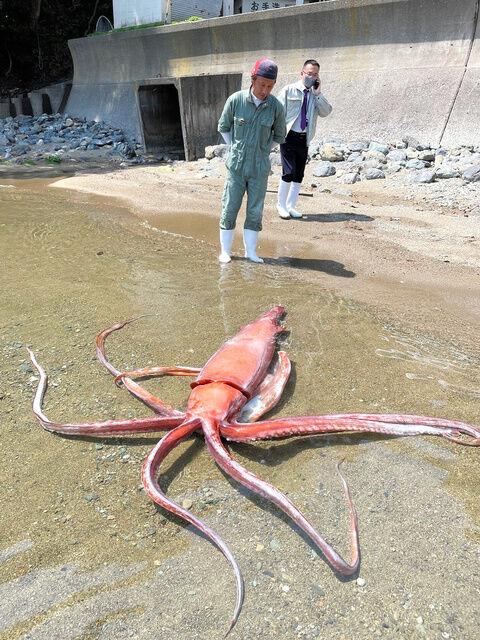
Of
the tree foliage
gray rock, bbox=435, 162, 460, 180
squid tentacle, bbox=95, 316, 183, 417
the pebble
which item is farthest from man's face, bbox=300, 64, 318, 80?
the tree foliage

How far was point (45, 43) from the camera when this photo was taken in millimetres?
25641

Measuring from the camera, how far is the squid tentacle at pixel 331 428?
262cm

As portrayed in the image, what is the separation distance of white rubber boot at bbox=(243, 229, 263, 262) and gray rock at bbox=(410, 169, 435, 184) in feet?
13.2

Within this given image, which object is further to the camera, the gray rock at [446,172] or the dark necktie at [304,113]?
the gray rock at [446,172]

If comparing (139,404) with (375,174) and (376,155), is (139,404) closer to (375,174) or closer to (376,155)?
(375,174)

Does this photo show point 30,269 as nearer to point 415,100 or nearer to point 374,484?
point 374,484

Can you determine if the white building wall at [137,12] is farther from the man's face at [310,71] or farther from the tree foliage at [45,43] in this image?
the man's face at [310,71]

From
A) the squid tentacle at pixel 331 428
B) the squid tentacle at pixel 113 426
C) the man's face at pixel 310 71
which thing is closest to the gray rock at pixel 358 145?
the man's face at pixel 310 71

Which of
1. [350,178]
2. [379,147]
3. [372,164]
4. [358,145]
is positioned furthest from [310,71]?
[358,145]

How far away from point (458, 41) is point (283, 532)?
10708mm

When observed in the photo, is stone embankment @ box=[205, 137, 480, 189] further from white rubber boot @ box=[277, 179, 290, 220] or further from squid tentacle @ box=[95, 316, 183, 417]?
squid tentacle @ box=[95, 316, 183, 417]

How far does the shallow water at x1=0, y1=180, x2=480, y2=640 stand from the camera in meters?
2.22

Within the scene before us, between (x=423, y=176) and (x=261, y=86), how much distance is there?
4.57 m

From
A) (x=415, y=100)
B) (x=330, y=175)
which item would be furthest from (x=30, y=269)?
(x=415, y=100)
